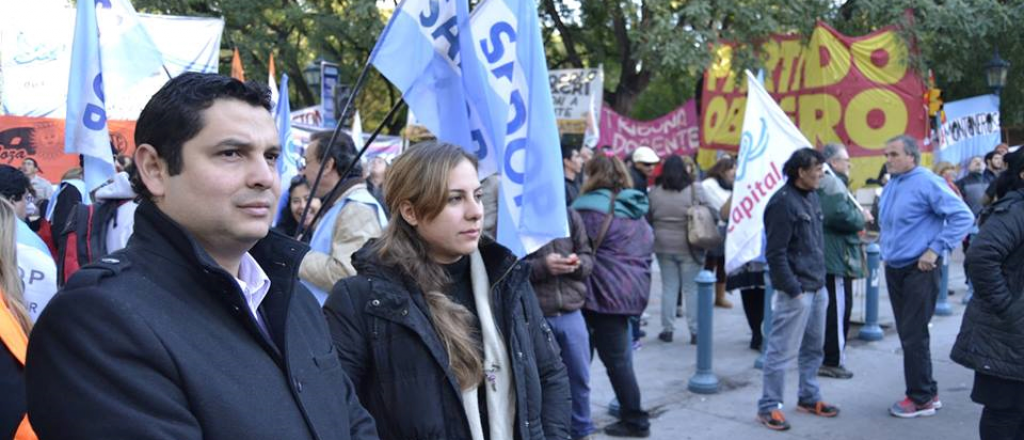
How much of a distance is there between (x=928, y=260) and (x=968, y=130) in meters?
9.82

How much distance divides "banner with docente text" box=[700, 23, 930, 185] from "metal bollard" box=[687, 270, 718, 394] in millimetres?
6171

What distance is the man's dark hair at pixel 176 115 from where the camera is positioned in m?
1.56

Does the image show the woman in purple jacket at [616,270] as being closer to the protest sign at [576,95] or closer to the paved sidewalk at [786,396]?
the paved sidewalk at [786,396]

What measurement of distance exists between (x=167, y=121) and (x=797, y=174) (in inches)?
200

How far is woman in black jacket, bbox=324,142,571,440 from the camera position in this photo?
8.36 feet

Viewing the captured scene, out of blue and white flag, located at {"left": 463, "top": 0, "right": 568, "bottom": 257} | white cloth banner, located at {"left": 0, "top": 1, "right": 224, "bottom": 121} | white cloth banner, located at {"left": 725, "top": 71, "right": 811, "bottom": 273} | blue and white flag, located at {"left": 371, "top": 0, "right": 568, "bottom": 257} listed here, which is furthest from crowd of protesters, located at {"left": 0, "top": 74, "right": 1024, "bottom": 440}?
white cloth banner, located at {"left": 0, "top": 1, "right": 224, "bottom": 121}

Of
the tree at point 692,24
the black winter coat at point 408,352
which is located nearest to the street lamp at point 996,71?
the tree at point 692,24

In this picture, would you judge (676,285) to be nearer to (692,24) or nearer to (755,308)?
(755,308)

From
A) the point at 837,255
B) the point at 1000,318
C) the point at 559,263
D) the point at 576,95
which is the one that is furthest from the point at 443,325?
the point at 576,95

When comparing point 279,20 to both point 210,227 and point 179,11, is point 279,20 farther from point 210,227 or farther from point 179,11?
point 210,227

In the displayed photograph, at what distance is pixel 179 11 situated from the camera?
55.6 ft

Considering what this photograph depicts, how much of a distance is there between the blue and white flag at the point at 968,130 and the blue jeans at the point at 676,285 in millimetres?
7425

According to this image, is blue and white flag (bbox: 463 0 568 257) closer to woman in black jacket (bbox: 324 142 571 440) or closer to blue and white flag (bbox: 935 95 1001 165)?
woman in black jacket (bbox: 324 142 571 440)

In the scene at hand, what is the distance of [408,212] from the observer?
2.80 m
